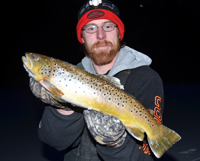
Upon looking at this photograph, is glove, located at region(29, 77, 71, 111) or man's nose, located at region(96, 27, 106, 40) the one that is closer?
glove, located at region(29, 77, 71, 111)

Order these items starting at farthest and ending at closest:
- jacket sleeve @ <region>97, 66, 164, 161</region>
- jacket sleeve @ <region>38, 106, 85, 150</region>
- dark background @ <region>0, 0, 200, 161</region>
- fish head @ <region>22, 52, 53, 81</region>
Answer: dark background @ <region>0, 0, 200, 161</region>
jacket sleeve @ <region>38, 106, 85, 150</region>
jacket sleeve @ <region>97, 66, 164, 161</region>
fish head @ <region>22, 52, 53, 81</region>

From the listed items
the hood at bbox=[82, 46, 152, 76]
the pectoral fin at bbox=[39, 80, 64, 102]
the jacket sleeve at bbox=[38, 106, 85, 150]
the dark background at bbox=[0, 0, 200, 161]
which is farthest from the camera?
the dark background at bbox=[0, 0, 200, 161]

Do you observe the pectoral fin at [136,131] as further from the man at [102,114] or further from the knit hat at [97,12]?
the knit hat at [97,12]

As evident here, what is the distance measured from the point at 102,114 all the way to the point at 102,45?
4.44ft

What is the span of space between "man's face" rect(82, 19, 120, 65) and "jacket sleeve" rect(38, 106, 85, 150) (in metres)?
1.05

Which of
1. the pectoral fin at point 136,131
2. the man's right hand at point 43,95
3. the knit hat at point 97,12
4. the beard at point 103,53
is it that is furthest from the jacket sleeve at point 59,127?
the knit hat at point 97,12

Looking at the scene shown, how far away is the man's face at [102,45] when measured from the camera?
10.3ft

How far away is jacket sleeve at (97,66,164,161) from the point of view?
2.30 m

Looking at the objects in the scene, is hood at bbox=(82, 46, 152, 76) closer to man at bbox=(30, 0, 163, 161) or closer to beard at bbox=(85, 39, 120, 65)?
man at bbox=(30, 0, 163, 161)

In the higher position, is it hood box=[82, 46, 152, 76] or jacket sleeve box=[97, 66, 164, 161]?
hood box=[82, 46, 152, 76]

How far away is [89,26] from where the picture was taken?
127 inches

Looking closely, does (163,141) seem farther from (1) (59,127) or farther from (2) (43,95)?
(2) (43,95)

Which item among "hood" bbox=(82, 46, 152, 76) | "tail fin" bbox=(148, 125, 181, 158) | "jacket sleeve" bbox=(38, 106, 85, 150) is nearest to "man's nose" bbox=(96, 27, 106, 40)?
"hood" bbox=(82, 46, 152, 76)
